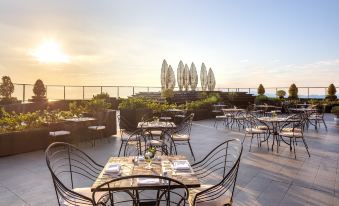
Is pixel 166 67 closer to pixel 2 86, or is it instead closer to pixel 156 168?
pixel 2 86

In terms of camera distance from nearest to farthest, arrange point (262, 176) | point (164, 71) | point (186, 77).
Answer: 1. point (262, 176)
2. point (164, 71)
3. point (186, 77)

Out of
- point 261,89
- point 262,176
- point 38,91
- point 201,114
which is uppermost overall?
point 261,89

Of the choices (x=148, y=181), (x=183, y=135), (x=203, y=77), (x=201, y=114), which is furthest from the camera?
(x=203, y=77)

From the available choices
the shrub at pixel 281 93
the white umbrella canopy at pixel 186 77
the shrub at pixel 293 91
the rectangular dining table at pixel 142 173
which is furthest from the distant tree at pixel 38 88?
the shrub at pixel 293 91

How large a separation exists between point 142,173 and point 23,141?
463cm

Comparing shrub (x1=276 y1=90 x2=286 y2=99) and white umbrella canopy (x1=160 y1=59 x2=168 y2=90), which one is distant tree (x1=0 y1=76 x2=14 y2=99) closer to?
white umbrella canopy (x1=160 y1=59 x2=168 y2=90)

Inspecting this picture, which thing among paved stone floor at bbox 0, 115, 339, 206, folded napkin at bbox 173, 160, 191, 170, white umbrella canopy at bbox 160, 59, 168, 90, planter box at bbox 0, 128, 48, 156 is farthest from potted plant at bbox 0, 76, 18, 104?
white umbrella canopy at bbox 160, 59, 168, 90

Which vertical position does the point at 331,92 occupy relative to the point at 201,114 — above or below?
above

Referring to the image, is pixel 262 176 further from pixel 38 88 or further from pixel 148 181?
pixel 38 88

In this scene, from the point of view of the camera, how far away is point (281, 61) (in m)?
18.0

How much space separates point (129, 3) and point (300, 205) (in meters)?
7.22

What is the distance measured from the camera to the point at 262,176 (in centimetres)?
416

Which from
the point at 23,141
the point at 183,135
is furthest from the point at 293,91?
the point at 23,141

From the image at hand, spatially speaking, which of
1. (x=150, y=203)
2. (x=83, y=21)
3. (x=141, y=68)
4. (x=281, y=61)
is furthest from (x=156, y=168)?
(x=281, y=61)
